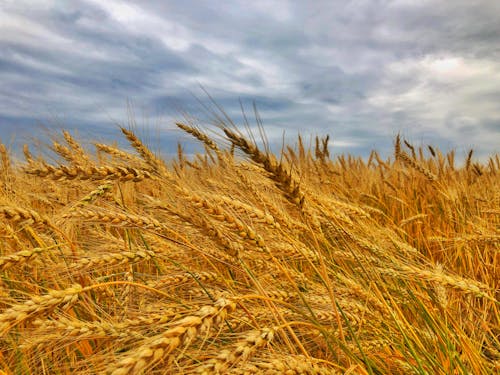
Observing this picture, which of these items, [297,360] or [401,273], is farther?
[401,273]

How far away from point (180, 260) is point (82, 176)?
0.51 meters

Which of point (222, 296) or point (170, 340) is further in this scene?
point (222, 296)

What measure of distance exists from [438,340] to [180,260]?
107 centimetres

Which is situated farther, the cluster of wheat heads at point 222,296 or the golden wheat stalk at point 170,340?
the cluster of wheat heads at point 222,296

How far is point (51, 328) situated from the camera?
4.04 feet

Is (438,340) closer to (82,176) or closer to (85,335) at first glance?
(85,335)

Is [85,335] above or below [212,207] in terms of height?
below

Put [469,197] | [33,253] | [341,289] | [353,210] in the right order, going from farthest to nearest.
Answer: [469,197]
[353,210]
[341,289]
[33,253]

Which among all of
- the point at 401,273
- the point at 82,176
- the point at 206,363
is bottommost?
the point at 206,363

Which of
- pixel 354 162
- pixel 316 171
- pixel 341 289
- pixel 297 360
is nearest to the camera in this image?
pixel 297 360

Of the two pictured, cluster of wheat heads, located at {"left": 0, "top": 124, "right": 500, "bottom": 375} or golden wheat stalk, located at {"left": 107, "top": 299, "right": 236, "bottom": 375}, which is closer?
golden wheat stalk, located at {"left": 107, "top": 299, "right": 236, "bottom": 375}

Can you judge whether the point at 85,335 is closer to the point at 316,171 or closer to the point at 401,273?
the point at 401,273

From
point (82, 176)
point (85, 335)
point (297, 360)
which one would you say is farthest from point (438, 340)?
point (82, 176)

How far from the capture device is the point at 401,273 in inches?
65.5
